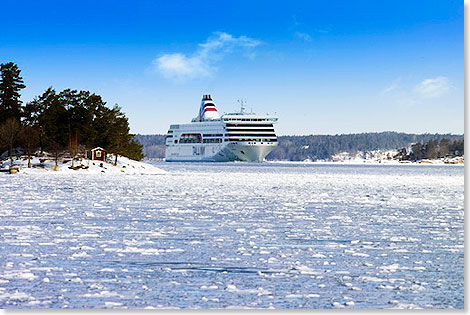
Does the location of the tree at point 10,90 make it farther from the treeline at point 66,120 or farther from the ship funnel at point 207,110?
the ship funnel at point 207,110

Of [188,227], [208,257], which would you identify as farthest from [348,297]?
[188,227]

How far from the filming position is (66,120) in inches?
2606

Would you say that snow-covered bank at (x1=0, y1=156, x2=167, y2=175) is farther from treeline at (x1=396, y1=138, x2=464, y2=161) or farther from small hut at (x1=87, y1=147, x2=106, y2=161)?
treeline at (x1=396, y1=138, x2=464, y2=161)

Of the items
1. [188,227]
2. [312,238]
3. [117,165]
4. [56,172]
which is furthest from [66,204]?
[117,165]

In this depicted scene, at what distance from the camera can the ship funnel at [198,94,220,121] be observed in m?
138

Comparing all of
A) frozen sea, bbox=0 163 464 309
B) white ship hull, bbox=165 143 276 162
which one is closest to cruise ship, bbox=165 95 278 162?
white ship hull, bbox=165 143 276 162

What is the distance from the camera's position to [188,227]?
45.5 ft

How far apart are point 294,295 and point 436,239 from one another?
229 inches

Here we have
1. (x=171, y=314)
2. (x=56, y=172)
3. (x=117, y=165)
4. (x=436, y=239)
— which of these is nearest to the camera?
(x=171, y=314)

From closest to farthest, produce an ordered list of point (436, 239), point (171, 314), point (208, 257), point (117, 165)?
1. point (171, 314)
2. point (208, 257)
3. point (436, 239)
4. point (117, 165)

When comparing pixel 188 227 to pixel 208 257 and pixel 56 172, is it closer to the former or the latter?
pixel 208 257

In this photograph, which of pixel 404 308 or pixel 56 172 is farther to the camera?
pixel 56 172

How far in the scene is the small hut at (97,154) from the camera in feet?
207

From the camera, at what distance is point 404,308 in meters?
6.72
